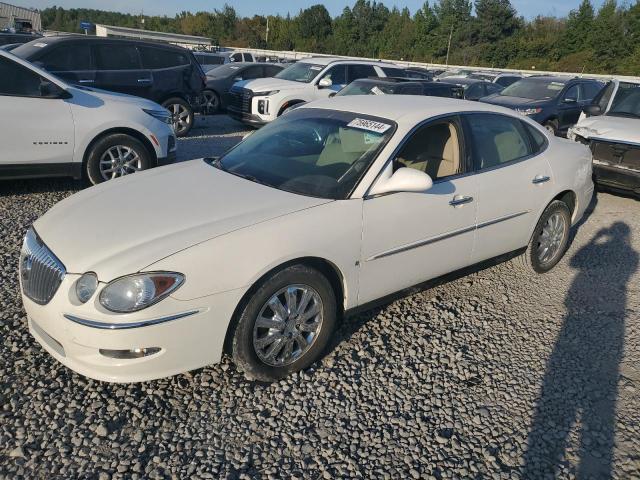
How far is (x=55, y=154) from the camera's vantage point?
5.91m

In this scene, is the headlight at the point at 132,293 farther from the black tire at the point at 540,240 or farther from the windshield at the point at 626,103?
the windshield at the point at 626,103

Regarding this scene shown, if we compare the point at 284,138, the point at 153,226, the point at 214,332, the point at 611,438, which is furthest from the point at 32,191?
the point at 611,438

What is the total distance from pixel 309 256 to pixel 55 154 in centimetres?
430

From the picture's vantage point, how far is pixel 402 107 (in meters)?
3.87

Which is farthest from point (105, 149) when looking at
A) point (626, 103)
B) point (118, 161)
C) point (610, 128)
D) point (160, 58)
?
point (626, 103)

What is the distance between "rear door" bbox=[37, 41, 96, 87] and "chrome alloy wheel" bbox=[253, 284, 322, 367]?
746cm

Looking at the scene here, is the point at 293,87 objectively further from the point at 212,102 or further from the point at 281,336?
the point at 281,336

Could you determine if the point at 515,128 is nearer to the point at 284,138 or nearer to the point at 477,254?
the point at 477,254

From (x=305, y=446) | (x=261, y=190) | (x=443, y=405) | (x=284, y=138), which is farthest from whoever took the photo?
(x=284, y=138)

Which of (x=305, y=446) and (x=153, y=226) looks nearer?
(x=305, y=446)

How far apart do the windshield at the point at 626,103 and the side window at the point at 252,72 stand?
978 centimetres

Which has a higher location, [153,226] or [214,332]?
[153,226]

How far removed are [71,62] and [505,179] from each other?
7.92 m

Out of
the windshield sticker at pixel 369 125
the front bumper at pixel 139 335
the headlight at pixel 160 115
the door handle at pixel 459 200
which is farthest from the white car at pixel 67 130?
the door handle at pixel 459 200
